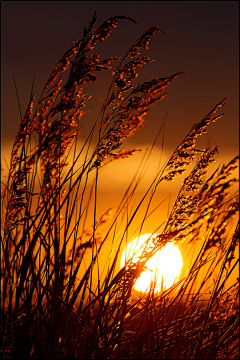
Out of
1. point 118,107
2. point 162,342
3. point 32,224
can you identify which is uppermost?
point 118,107

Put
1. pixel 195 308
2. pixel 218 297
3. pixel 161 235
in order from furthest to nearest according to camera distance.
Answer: pixel 195 308 → pixel 218 297 → pixel 161 235

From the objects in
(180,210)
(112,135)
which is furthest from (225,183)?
(112,135)

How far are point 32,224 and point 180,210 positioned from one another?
0.75m

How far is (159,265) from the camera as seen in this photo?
1831 mm

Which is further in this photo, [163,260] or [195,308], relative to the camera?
[195,308]

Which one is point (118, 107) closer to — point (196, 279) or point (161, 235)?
point (161, 235)

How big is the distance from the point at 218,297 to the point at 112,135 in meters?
1.04

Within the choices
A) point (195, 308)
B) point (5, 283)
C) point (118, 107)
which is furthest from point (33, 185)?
point (195, 308)

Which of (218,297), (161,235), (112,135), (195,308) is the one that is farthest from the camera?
(195,308)

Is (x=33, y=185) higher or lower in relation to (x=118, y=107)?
lower

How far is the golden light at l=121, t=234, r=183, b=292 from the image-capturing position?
68.2 inches

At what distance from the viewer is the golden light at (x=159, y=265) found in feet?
5.68

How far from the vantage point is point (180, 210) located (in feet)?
5.38

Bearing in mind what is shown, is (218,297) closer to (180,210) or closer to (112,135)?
(180,210)
